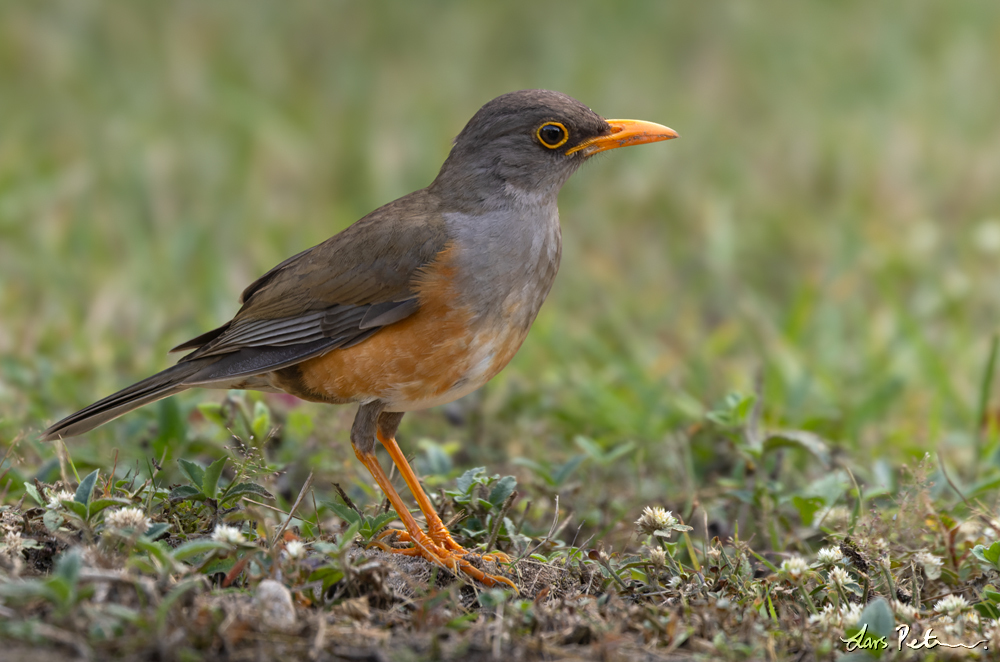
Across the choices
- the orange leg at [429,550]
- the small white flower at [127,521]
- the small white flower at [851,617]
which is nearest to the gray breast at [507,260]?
the orange leg at [429,550]

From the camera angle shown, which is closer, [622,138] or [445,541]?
[445,541]

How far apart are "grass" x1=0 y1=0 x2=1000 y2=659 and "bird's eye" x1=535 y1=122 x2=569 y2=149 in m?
1.38

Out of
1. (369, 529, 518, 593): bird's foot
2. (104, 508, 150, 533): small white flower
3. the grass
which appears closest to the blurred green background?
the grass

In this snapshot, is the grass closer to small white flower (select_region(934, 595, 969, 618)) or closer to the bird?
small white flower (select_region(934, 595, 969, 618))

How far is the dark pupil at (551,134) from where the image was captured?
4.71 meters

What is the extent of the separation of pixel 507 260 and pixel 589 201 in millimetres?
4800

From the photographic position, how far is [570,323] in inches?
291

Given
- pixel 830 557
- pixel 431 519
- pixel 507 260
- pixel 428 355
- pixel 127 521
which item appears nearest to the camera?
pixel 127 521

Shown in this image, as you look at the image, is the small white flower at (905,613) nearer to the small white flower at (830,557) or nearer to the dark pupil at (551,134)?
the small white flower at (830,557)

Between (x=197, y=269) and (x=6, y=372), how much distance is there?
2.26 meters

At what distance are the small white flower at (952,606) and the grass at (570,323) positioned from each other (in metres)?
0.06

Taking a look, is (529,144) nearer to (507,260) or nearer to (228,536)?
(507,260)

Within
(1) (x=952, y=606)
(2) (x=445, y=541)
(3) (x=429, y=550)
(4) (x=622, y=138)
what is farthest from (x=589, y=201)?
(1) (x=952, y=606)

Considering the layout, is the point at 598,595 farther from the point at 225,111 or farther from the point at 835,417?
the point at 225,111
